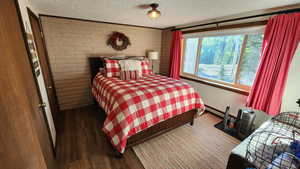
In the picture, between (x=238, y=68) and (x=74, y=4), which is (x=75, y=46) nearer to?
(x=74, y=4)

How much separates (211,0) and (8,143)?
2.36 m

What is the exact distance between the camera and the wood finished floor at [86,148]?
162 cm

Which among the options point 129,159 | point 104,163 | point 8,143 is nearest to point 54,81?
point 104,163

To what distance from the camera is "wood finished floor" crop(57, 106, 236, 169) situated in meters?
1.62

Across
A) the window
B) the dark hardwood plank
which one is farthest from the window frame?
the dark hardwood plank

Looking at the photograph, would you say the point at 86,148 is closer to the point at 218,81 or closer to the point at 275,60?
the point at 218,81

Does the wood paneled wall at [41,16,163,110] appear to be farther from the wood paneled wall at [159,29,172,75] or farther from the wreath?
the wood paneled wall at [159,29,172,75]

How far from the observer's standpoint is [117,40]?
3281 mm

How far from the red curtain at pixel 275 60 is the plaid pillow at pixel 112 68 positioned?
8.66ft

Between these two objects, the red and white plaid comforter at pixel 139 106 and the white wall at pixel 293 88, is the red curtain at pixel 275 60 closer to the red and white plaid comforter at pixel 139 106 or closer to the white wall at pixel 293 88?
the white wall at pixel 293 88

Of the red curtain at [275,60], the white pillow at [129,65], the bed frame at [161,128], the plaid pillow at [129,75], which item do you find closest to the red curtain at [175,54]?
the white pillow at [129,65]

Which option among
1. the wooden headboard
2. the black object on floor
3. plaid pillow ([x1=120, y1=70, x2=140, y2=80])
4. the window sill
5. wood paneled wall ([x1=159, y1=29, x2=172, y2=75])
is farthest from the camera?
wood paneled wall ([x1=159, y1=29, x2=172, y2=75])

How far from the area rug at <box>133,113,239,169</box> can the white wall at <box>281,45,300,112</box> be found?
37.1 inches

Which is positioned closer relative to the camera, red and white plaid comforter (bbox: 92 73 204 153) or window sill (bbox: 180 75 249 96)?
red and white plaid comforter (bbox: 92 73 204 153)
